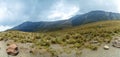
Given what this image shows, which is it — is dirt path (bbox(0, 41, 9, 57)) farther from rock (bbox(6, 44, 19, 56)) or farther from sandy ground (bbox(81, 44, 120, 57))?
sandy ground (bbox(81, 44, 120, 57))

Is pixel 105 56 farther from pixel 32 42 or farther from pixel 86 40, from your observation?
pixel 32 42

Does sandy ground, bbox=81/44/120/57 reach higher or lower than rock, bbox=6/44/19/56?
lower

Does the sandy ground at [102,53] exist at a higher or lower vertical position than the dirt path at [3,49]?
lower

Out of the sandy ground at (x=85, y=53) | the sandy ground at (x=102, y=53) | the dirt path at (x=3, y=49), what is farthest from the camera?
the dirt path at (x=3, y=49)

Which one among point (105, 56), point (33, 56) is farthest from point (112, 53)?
point (33, 56)

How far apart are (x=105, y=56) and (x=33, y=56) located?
10126 millimetres

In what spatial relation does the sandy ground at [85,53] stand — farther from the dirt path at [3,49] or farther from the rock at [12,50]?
the rock at [12,50]

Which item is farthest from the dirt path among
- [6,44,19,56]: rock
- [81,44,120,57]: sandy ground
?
[81,44,120,57]: sandy ground

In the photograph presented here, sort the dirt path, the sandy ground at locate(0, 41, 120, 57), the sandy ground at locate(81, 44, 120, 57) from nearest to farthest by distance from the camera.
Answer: the sandy ground at locate(81, 44, 120, 57), the sandy ground at locate(0, 41, 120, 57), the dirt path

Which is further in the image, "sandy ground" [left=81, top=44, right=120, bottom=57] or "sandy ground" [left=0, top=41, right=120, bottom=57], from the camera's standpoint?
"sandy ground" [left=0, top=41, right=120, bottom=57]

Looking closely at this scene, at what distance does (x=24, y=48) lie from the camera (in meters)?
38.8

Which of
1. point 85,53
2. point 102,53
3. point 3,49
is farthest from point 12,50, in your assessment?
point 102,53

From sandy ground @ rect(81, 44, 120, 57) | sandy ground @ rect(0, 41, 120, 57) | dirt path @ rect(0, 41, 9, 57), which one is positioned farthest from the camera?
dirt path @ rect(0, 41, 9, 57)

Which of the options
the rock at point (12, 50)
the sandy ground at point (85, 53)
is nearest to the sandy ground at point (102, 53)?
the sandy ground at point (85, 53)
